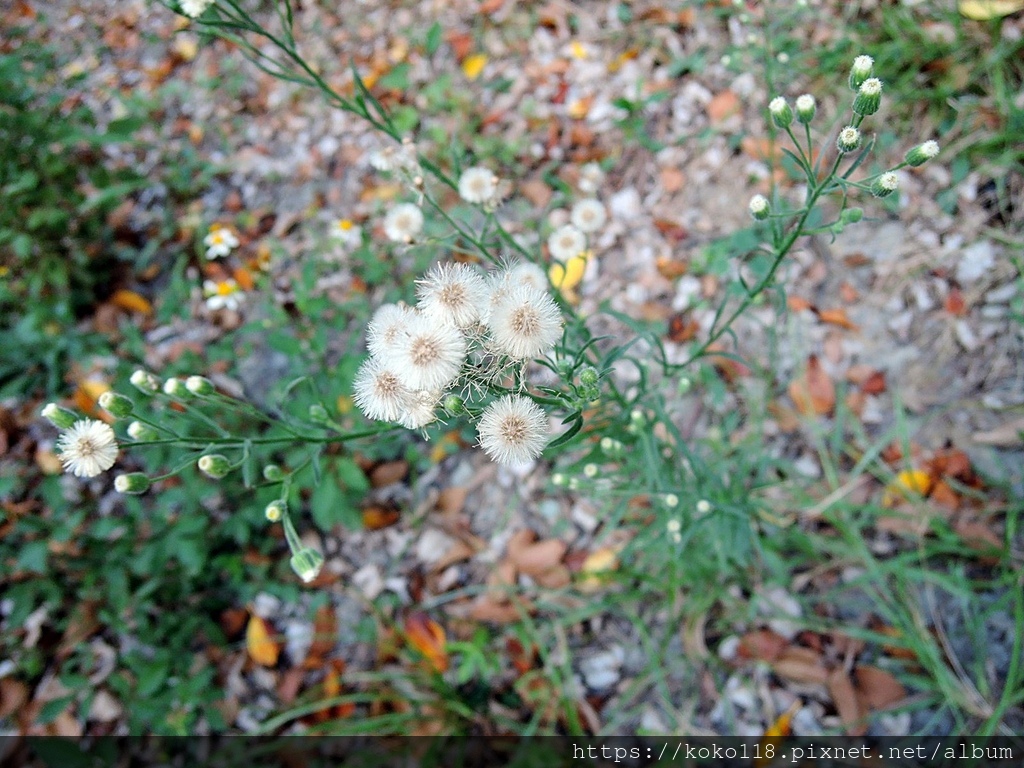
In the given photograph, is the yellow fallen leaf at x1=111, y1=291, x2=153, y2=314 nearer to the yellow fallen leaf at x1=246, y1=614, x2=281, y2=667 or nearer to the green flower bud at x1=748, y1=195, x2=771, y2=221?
the yellow fallen leaf at x1=246, y1=614, x2=281, y2=667

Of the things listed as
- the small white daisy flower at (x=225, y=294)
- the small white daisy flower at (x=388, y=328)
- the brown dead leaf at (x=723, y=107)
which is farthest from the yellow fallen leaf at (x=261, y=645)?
the brown dead leaf at (x=723, y=107)

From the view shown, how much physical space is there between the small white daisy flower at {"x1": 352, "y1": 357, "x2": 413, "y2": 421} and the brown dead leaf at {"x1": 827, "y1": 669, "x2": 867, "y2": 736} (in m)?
1.91

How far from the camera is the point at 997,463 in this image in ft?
8.39

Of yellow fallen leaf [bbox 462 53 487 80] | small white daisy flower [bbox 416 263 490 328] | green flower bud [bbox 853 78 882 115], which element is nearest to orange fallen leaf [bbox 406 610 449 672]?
small white daisy flower [bbox 416 263 490 328]

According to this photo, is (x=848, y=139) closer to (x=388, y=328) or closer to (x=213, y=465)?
(x=388, y=328)

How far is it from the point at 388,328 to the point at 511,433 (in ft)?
1.21

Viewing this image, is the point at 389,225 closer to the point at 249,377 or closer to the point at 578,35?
the point at 249,377

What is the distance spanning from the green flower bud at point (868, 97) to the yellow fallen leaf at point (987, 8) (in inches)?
86.8

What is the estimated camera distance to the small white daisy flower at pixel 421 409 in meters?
1.39

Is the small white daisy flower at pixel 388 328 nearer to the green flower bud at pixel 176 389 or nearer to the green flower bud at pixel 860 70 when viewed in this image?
the green flower bud at pixel 176 389

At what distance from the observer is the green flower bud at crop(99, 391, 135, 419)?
1607 mm

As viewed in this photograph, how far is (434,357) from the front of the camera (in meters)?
1.37

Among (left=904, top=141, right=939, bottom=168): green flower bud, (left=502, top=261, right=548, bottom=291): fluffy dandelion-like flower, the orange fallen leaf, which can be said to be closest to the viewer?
(left=904, top=141, right=939, bottom=168): green flower bud

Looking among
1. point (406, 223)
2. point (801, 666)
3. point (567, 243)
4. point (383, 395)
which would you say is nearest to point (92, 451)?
point (383, 395)
